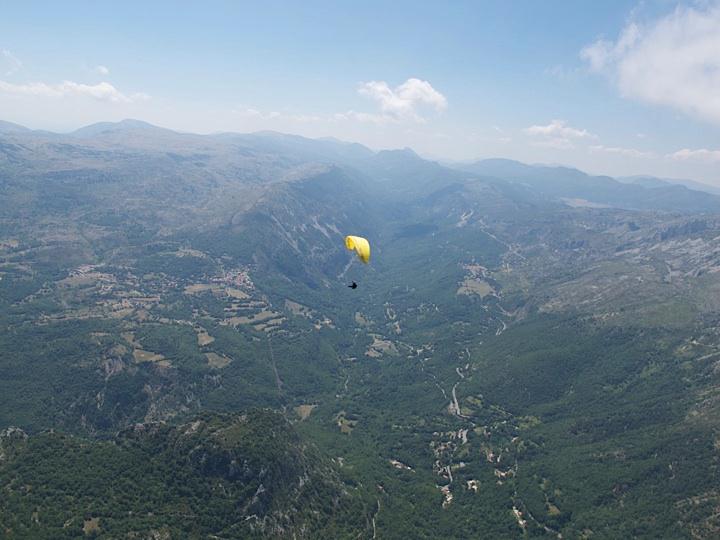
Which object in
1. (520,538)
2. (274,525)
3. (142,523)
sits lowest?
(520,538)

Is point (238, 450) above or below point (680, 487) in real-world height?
above

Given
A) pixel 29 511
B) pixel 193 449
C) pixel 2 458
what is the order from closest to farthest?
pixel 29 511
pixel 2 458
pixel 193 449

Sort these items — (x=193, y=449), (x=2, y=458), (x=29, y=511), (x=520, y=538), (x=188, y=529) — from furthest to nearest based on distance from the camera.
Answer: (x=520, y=538) → (x=193, y=449) → (x=2, y=458) → (x=188, y=529) → (x=29, y=511)

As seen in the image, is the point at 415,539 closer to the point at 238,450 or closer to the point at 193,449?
the point at 238,450

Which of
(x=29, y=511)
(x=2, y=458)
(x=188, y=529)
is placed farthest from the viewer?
(x=2, y=458)

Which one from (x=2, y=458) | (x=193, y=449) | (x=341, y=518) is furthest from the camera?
(x=341, y=518)

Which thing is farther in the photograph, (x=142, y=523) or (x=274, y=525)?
(x=274, y=525)

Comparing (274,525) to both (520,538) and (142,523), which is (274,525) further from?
(520,538)

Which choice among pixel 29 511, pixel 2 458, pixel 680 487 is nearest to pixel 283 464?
pixel 29 511

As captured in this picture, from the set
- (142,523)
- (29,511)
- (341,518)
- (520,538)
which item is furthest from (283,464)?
(520,538)
